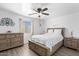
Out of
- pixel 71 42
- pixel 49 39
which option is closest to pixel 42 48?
pixel 49 39

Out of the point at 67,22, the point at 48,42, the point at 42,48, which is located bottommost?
the point at 42,48

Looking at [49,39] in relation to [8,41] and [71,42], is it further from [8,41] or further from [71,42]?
[8,41]

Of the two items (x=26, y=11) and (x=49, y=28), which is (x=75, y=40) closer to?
(x=49, y=28)

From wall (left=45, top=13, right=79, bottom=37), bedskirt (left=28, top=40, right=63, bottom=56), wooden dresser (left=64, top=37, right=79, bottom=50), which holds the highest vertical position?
wall (left=45, top=13, right=79, bottom=37)

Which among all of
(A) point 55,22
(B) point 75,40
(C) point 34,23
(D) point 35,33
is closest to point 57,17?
(A) point 55,22

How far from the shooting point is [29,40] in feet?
9.68

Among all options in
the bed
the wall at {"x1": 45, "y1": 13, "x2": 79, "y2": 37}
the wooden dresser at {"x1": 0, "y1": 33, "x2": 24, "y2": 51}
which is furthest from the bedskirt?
the wall at {"x1": 45, "y1": 13, "x2": 79, "y2": 37}

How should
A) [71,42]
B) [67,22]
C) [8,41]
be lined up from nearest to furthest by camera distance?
[67,22] → [71,42] → [8,41]

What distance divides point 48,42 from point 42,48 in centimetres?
26

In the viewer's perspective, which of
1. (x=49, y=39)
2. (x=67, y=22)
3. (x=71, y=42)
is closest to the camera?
(x=67, y=22)

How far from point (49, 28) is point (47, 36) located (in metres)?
0.36

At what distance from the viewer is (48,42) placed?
2246mm

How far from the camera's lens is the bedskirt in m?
2.05

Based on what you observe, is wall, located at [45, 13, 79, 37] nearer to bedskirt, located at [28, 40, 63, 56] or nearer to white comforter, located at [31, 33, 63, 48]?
white comforter, located at [31, 33, 63, 48]
